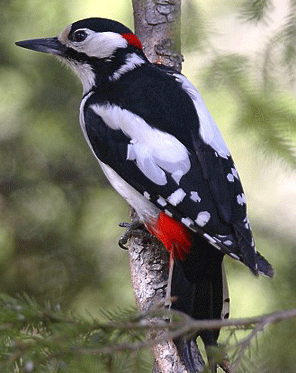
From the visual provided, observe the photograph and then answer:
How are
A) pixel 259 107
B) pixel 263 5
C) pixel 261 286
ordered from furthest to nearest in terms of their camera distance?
pixel 261 286 → pixel 259 107 → pixel 263 5

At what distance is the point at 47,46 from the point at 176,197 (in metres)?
0.74

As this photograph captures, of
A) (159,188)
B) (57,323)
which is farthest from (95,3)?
(57,323)

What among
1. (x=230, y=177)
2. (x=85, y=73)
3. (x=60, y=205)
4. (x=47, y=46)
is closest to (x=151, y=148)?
(x=230, y=177)

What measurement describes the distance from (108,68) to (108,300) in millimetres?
855

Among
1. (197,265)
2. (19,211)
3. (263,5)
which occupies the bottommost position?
(19,211)

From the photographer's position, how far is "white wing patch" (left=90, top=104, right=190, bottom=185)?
203cm

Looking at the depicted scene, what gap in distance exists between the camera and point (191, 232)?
81.3 inches

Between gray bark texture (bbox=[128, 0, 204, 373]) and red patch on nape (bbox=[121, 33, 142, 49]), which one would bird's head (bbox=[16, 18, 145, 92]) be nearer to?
red patch on nape (bbox=[121, 33, 142, 49])

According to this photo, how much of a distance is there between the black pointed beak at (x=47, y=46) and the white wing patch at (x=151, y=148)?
0.36 m

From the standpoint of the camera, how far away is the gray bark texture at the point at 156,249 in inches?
76.5

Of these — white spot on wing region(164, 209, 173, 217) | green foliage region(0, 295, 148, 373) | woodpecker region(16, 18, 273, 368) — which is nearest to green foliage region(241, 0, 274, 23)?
woodpecker region(16, 18, 273, 368)

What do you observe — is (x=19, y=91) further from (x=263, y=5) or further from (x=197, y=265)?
(x=263, y=5)

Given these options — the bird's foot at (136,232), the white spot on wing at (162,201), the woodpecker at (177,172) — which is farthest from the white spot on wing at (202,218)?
the bird's foot at (136,232)

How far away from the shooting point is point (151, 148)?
208cm
